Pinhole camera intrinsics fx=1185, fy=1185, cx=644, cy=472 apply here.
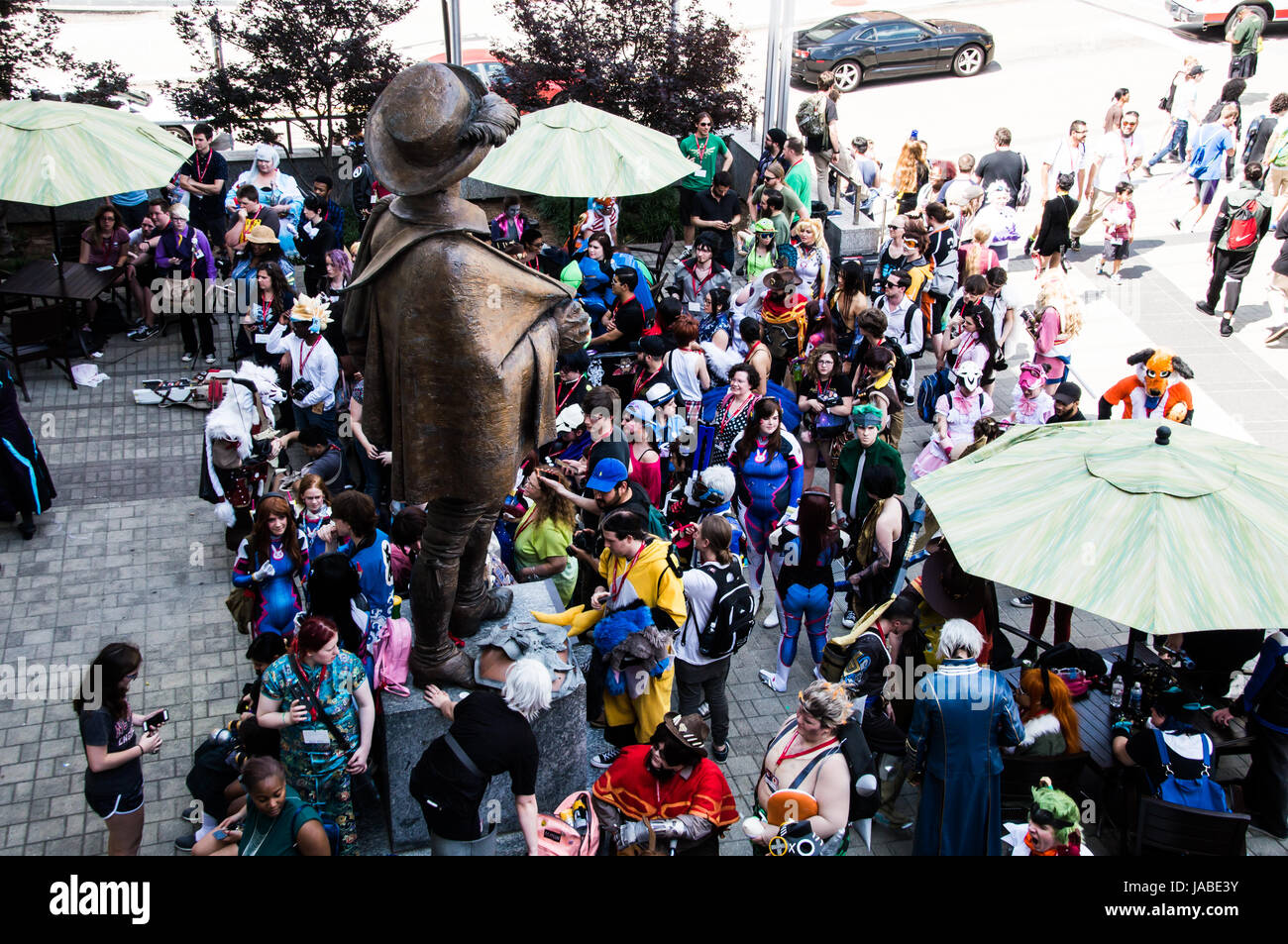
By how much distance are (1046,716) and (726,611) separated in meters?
1.87

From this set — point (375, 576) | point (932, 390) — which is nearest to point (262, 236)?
point (375, 576)

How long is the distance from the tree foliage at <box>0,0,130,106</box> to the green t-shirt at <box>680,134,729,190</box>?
694 centimetres

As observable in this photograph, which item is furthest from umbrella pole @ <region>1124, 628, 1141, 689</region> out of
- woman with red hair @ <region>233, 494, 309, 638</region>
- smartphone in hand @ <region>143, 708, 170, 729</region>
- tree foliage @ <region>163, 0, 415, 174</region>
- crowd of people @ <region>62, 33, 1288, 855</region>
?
tree foliage @ <region>163, 0, 415, 174</region>

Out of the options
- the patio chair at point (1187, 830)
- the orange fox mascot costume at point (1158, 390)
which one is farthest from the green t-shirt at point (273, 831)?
the orange fox mascot costume at point (1158, 390)

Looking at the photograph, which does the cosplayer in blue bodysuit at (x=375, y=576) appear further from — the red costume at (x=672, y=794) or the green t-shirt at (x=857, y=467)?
the green t-shirt at (x=857, y=467)

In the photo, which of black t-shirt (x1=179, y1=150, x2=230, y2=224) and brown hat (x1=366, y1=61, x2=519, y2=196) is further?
black t-shirt (x1=179, y1=150, x2=230, y2=224)

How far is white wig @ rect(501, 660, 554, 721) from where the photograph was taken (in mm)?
5184

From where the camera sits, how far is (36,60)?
44.8ft

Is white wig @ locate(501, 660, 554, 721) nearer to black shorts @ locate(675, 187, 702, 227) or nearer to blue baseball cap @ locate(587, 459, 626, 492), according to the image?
blue baseball cap @ locate(587, 459, 626, 492)

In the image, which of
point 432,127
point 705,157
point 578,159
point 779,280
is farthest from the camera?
point 705,157

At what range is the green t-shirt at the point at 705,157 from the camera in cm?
1411

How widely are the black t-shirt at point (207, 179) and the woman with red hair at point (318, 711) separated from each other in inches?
347

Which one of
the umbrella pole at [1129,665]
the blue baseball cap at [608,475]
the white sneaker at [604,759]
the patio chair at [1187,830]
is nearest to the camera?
the patio chair at [1187,830]

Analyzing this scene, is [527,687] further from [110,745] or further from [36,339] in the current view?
[36,339]
